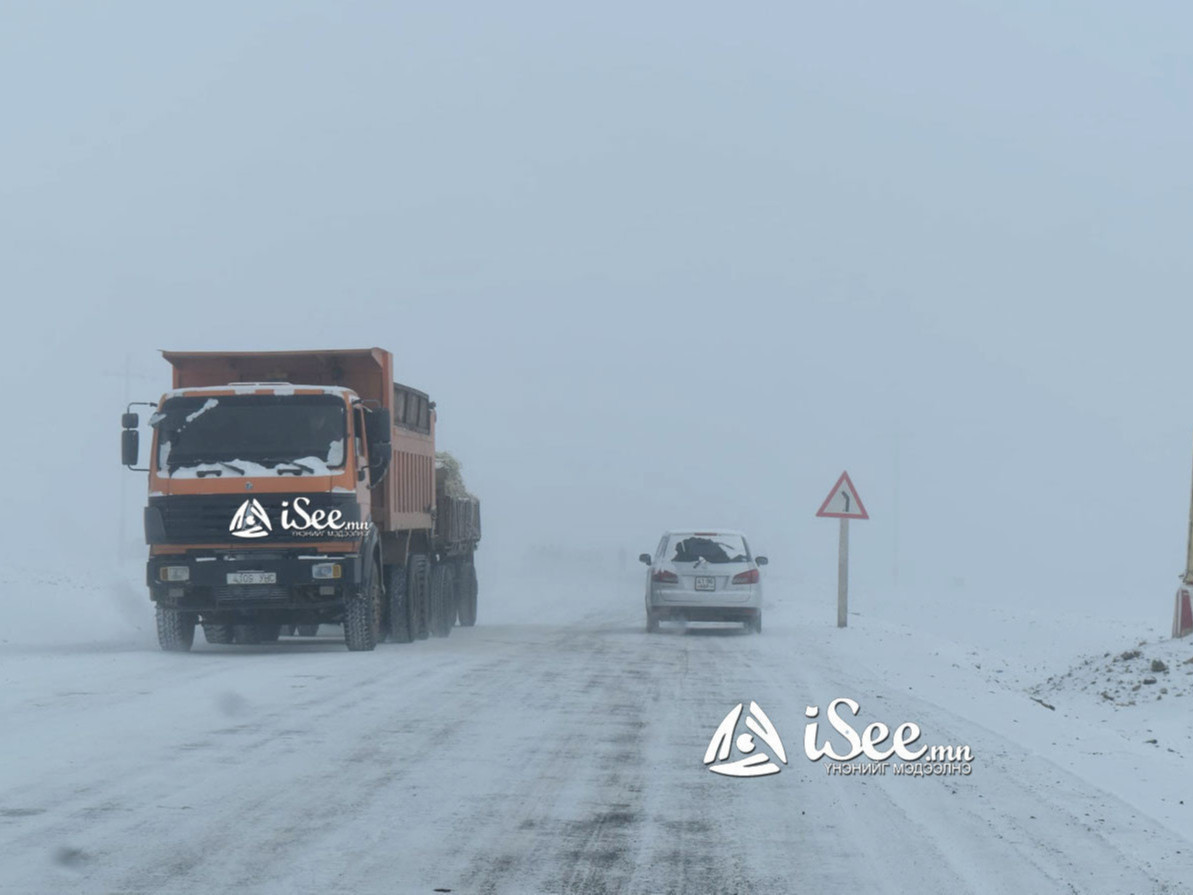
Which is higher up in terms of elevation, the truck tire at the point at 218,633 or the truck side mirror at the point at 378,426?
the truck side mirror at the point at 378,426

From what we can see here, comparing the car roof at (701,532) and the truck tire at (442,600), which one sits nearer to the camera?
the truck tire at (442,600)

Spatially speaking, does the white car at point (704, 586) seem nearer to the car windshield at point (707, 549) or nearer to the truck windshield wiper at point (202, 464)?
the car windshield at point (707, 549)

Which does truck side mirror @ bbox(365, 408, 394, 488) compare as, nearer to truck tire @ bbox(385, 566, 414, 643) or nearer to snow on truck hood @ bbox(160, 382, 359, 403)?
snow on truck hood @ bbox(160, 382, 359, 403)

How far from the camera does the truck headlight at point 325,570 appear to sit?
18.1 meters

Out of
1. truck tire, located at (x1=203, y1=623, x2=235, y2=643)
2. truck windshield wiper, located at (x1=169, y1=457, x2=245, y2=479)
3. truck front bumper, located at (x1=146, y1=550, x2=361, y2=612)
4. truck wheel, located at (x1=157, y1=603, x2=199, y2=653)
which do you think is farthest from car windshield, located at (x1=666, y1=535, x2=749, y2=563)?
truck windshield wiper, located at (x1=169, y1=457, x2=245, y2=479)

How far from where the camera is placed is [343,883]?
6762 millimetres

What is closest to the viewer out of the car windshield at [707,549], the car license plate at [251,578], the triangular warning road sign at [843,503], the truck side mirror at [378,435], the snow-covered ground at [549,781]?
the snow-covered ground at [549,781]

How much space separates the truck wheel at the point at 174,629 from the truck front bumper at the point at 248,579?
645 millimetres

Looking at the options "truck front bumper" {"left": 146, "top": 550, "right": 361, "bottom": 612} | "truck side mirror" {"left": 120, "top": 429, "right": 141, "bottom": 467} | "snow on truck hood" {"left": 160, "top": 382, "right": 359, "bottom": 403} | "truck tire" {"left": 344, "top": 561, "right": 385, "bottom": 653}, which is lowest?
"truck tire" {"left": 344, "top": 561, "right": 385, "bottom": 653}

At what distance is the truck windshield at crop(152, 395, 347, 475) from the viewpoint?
17.8 m

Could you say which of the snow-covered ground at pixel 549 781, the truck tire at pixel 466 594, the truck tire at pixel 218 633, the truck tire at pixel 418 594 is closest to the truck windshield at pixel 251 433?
the snow-covered ground at pixel 549 781

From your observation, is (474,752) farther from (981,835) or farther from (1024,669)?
(1024,669)

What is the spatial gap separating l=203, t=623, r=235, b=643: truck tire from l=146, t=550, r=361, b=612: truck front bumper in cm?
261

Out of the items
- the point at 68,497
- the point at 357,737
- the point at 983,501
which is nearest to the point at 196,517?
the point at 357,737
